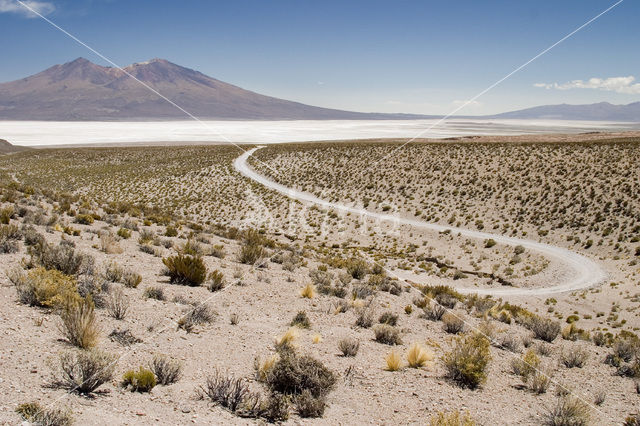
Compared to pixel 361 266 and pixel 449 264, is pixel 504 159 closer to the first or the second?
pixel 449 264


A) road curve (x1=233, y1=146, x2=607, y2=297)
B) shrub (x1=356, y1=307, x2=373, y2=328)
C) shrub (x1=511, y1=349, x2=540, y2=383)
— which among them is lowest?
road curve (x1=233, y1=146, x2=607, y2=297)

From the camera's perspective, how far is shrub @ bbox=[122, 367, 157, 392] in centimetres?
525

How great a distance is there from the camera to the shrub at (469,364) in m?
6.99

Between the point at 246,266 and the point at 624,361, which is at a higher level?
the point at 246,266

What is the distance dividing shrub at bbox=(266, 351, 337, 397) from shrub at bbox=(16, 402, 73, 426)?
2544 mm

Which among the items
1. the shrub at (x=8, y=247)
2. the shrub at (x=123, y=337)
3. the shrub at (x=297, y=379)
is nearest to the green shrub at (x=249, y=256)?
the shrub at (x=8, y=247)

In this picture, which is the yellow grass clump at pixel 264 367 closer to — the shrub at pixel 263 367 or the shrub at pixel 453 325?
the shrub at pixel 263 367

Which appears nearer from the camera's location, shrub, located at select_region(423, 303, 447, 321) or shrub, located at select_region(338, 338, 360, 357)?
shrub, located at select_region(338, 338, 360, 357)

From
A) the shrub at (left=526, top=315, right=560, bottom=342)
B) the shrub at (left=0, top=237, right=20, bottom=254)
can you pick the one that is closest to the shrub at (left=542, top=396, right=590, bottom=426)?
the shrub at (left=526, top=315, right=560, bottom=342)

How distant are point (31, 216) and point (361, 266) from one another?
11776mm

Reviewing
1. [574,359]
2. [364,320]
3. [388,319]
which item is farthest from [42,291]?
[574,359]

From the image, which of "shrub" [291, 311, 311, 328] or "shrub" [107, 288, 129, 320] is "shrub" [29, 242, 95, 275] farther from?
"shrub" [291, 311, 311, 328]

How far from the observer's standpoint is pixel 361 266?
15.8 metres

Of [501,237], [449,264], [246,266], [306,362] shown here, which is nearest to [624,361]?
[306,362]
